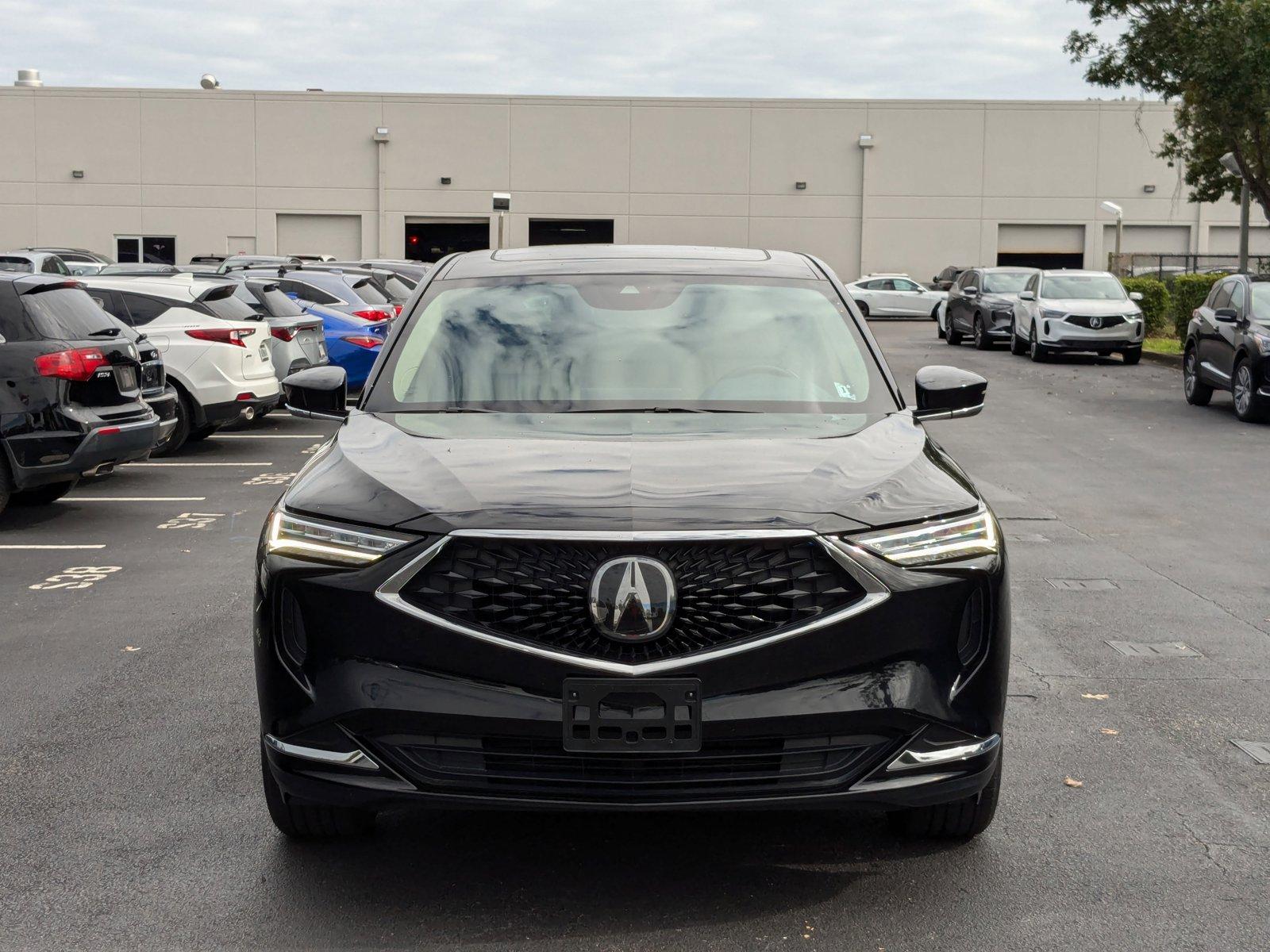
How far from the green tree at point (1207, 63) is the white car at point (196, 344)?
1664 centimetres

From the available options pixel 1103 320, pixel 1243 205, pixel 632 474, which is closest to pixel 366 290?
pixel 1103 320

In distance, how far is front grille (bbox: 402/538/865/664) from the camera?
3.62 meters

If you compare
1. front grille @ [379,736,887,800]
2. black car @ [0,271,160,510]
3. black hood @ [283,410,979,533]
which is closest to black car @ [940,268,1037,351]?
black car @ [0,271,160,510]

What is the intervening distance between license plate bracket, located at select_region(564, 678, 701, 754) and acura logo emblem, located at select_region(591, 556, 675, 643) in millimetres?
116

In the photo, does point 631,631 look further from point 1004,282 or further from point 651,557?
→ point 1004,282

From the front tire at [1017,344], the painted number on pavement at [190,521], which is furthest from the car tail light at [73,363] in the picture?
the front tire at [1017,344]

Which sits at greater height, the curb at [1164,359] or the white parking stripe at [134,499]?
the curb at [1164,359]

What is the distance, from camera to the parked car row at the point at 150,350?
10.2 meters

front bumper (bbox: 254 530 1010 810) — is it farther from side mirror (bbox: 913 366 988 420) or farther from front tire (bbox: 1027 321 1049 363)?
front tire (bbox: 1027 321 1049 363)

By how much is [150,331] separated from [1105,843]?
39.7 ft

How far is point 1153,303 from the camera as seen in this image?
31.2 metres

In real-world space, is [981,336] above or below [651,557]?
below

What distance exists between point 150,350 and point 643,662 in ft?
30.3

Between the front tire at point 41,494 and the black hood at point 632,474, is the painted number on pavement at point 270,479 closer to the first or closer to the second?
the front tire at point 41,494
